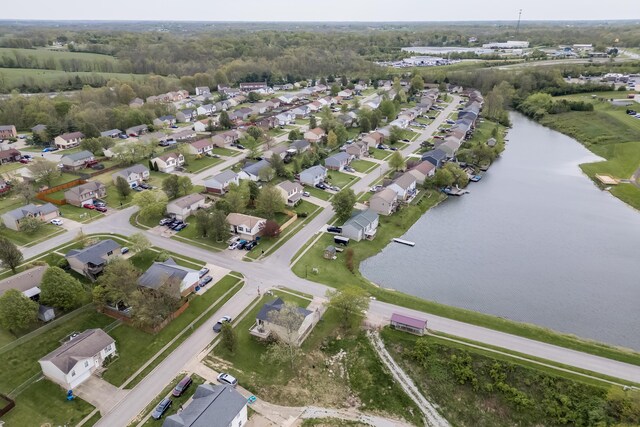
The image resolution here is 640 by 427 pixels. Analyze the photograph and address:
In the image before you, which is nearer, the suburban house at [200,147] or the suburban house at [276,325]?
the suburban house at [276,325]

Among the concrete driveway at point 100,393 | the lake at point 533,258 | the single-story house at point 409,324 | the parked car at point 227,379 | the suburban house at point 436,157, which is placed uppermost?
the suburban house at point 436,157

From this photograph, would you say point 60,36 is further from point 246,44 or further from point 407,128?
point 407,128

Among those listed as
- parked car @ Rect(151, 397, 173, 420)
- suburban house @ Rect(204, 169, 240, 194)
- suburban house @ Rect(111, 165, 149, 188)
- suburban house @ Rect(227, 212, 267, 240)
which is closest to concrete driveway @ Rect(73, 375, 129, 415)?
parked car @ Rect(151, 397, 173, 420)

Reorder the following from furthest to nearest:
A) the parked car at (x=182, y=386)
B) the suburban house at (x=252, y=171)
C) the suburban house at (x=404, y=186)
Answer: the suburban house at (x=252, y=171), the suburban house at (x=404, y=186), the parked car at (x=182, y=386)

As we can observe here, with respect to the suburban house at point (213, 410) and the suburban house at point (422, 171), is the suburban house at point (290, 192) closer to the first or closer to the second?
the suburban house at point (422, 171)

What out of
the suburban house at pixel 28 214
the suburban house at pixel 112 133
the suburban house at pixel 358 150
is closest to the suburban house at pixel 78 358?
the suburban house at pixel 28 214

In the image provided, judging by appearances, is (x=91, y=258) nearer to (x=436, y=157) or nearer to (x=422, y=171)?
(x=422, y=171)

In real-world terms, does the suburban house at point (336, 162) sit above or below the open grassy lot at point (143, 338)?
above
